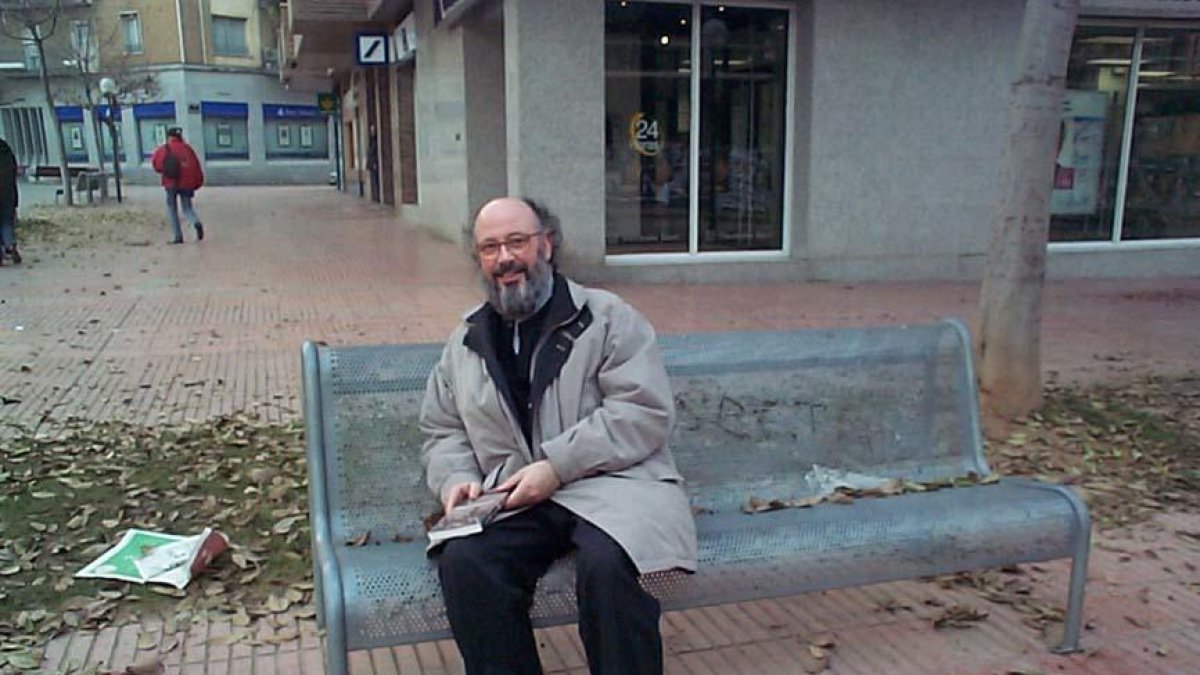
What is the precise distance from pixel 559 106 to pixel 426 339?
3.60 meters

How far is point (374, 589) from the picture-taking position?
265 centimetres

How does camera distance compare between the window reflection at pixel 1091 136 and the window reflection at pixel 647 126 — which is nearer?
the window reflection at pixel 647 126

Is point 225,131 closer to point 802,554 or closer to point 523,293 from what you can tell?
point 523,293

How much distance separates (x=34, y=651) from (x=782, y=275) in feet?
31.4

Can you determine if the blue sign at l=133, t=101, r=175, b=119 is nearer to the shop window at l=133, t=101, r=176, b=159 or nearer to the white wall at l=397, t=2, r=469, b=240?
the shop window at l=133, t=101, r=176, b=159

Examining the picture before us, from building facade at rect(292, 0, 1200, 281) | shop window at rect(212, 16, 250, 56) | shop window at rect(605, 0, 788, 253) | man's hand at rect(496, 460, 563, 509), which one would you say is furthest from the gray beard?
shop window at rect(212, 16, 250, 56)

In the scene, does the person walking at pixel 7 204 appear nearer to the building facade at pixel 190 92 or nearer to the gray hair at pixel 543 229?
the gray hair at pixel 543 229

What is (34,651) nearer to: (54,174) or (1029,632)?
(1029,632)

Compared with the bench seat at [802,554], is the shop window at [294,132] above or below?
above

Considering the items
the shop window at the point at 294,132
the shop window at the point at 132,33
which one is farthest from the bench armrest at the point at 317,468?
the shop window at the point at 132,33

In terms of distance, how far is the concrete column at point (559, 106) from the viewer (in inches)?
409

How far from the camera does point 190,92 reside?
44.8m

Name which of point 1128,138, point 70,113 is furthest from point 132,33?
point 1128,138

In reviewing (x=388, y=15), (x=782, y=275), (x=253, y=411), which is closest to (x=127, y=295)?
(x=253, y=411)
